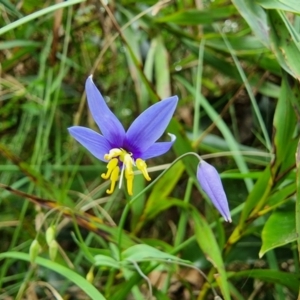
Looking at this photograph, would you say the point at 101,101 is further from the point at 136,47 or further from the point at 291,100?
the point at 136,47

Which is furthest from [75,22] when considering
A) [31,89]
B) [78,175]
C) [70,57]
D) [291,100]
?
[291,100]

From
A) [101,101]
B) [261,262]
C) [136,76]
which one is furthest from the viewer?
[136,76]

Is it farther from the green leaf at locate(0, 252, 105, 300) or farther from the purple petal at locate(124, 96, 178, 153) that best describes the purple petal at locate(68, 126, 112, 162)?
the green leaf at locate(0, 252, 105, 300)

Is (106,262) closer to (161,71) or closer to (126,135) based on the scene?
(126,135)

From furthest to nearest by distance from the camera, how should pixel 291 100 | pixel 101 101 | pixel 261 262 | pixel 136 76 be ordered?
pixel 136 76 → pixel 261 262 → pixel 291 100 → pixel 101 101

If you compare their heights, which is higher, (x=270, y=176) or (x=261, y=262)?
(x=270, y=176)
